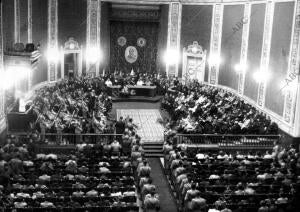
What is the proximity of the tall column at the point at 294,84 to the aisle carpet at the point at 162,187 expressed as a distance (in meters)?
7.22

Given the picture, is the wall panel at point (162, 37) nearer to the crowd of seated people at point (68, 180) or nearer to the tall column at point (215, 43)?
the tall column at point (215, 43)

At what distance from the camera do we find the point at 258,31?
29266 mm

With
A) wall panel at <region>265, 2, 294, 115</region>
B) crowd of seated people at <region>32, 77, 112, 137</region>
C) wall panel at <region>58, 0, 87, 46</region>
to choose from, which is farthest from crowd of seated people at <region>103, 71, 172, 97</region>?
wall panel at <region>265, 2, 294, 115</region>

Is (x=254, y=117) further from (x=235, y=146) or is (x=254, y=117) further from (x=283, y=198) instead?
(x=283, y=198)

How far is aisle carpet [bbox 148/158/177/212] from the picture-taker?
18.2m

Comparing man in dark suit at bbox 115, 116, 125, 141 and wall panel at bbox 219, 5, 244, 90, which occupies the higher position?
wall panel at bbox 219, 5, 244, 90

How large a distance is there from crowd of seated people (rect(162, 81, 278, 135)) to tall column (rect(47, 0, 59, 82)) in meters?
8.57

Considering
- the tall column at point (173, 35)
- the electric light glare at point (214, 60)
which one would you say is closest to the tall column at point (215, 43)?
the electric light glare at point (214, 60)

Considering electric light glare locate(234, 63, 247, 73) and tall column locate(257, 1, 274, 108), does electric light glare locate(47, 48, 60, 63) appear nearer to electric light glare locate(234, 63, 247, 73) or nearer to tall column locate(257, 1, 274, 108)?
electric light glare locate(234, 63, 247, 73)

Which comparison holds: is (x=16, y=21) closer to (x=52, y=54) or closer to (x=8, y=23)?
(x=8, y=23)

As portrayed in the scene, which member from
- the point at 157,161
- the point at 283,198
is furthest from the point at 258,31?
the point at 283,198

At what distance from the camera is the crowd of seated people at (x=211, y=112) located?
82.7 ft

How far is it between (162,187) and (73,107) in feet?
28.8

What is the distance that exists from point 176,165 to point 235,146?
21.7 ft
